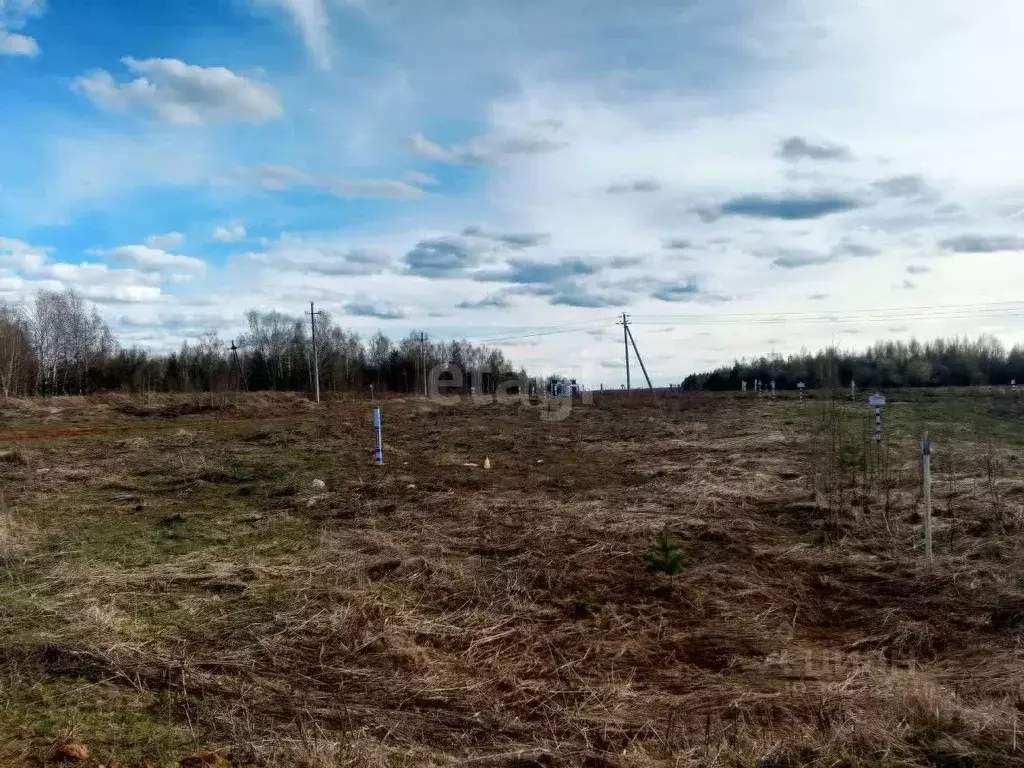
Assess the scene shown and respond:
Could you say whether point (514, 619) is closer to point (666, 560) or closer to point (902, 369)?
point (666, 560)

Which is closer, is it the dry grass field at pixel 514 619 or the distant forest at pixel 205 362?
the dry grass field at pixel 514 619

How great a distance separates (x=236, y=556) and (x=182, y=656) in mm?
2767

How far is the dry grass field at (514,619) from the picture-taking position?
11.7 feet

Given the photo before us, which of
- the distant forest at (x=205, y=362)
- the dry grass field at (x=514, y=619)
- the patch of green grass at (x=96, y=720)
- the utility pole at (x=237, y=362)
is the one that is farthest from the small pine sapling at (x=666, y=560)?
the utility pole at (x=237, y=362)

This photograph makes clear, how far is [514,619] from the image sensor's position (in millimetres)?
5574

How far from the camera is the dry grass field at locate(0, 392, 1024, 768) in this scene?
3.56m

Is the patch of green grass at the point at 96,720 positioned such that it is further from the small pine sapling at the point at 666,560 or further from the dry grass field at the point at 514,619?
the small pine sapling at the point at 666,560

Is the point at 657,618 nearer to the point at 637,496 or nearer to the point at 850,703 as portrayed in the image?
the point at 850,703

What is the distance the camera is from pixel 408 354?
76.9 metres

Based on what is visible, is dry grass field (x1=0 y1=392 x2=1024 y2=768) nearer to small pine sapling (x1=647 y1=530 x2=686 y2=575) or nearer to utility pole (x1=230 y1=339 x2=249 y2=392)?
small pine sapling (x1=647 y1=530 x2=686 y2=575)

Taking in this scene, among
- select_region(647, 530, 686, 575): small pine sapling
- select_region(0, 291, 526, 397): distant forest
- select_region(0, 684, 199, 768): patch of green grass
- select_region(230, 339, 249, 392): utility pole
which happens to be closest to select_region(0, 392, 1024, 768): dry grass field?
select_region(0, 684, 199, 768): patch of green grass

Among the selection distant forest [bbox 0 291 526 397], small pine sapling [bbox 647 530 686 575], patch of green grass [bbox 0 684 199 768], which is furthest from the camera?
distant forest [bbox 0 291 526 397]

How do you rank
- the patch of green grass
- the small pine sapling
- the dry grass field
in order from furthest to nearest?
the small pine sapling < the dry grass field < the patch of green grass

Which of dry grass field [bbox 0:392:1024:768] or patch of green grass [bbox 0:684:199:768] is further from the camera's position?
dry grass field [bbox 0:392:1024:768]
